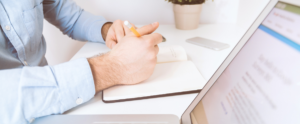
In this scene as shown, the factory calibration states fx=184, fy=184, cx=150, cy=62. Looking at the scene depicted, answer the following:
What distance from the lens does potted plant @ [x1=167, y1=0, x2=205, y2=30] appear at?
892 millimetres

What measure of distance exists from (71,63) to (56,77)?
44 millimetres

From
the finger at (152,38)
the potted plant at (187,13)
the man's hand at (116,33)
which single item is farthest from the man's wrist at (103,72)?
the potted plant at (187,13)

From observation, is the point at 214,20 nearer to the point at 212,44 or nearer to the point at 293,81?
the point at 212,44

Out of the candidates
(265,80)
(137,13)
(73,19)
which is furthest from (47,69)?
(137,13)

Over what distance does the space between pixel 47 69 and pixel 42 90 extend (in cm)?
5

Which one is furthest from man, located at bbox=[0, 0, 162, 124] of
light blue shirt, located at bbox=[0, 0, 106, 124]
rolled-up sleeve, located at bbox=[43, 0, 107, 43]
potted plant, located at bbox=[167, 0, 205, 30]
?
potted plant, located at bbox=[167, 0, 205, 30]

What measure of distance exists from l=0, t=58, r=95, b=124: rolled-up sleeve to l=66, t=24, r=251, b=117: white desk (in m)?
0.03

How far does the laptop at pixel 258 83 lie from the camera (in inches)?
7.0

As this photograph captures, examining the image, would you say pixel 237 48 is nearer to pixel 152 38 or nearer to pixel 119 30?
A: pixel 152 38

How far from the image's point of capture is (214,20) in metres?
1.10

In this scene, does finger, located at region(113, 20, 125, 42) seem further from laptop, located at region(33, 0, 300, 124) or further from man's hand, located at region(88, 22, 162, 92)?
laptop, located at region(33, 0, 300, 124)

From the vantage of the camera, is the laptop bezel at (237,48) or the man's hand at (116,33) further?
the man's hand at (116,33)

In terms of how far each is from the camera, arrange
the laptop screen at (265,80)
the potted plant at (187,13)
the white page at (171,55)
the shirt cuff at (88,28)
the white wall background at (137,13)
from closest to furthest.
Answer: the laptop screen at (265,80) → the white page at (171,55) → the shirt cuff at (88,28) → the potted plant at (187,13) → the white wall background at (137,13)

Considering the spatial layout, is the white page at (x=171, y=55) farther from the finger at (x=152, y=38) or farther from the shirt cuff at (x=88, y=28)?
the shirt cuff at (x=88, y=28)
